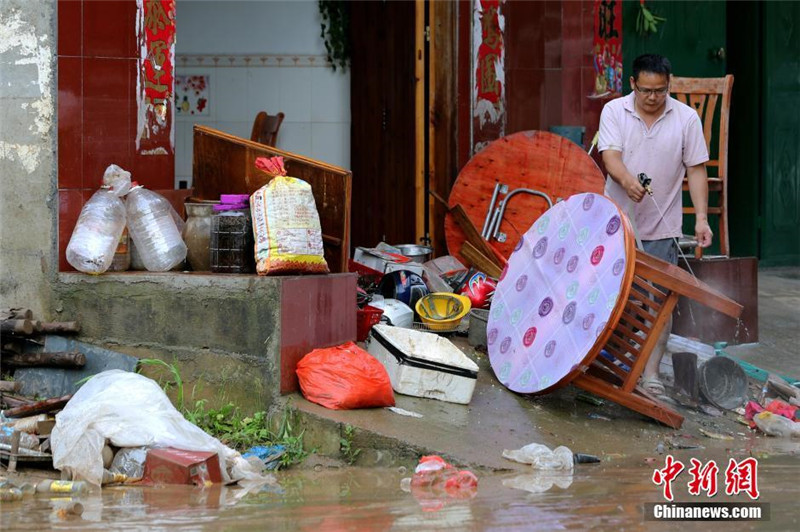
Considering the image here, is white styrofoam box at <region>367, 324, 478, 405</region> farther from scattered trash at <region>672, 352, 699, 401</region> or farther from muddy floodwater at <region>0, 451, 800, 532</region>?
scattered trash at <region>672, 352, 699, 401</region>

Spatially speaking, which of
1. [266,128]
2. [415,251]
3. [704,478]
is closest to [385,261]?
[415,251]

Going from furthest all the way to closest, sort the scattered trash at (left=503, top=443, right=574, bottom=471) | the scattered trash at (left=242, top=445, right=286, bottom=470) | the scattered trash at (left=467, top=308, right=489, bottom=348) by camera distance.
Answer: the scattered trash at (left=467, top=308, right=489, bottom=348) < the scattered trash at (left=242, top=445, right=286, bottom=470) < the scattered trash at (left=503, top=443, right=574, bottom=471)

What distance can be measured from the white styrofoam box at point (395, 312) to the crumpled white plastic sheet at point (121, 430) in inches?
74.3

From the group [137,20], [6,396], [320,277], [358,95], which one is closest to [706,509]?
[320,277]

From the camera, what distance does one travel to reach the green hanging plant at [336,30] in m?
12.0

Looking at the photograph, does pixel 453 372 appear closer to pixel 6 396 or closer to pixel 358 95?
pixel 6 396

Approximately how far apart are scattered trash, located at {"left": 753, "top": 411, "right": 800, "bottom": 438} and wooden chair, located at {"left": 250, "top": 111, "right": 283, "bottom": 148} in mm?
6052

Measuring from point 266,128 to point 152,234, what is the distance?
16.1 ft

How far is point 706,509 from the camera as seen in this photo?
16.7ft

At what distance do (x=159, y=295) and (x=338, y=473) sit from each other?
155cm

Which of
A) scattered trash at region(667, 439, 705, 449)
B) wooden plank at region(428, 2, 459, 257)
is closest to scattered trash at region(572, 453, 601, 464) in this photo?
scattered trash at region(667, 439, 705, 449)

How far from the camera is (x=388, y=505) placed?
16.9 ft

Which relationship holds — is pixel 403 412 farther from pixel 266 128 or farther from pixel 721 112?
pixel 266 128

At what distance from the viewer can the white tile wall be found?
12.2m
